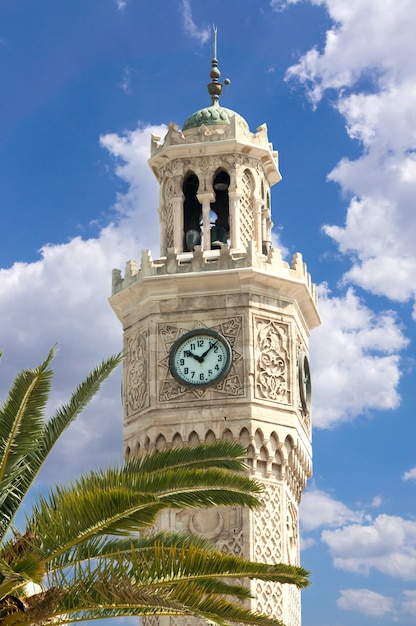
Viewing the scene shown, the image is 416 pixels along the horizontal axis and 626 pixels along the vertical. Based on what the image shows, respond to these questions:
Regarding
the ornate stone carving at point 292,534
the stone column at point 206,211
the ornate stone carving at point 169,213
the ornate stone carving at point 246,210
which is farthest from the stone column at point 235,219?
the ornate stone carving at point 292,534

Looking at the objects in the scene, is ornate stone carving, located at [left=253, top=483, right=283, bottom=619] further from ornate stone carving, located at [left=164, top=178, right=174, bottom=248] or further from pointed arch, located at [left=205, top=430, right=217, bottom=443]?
ornate stone carving, located at [left=164, top=178, right=174, bottom=248]

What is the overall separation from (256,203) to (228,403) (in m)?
5.62

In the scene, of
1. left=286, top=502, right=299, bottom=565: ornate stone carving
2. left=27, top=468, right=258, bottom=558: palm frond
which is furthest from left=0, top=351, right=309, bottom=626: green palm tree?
left=286, top=502, right=299, bottom=565: ornate stone carving

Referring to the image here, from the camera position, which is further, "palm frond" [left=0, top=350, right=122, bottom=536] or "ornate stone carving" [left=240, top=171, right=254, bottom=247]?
"ornate stone carving" [left=240, top=171, right=254, bottom=247]

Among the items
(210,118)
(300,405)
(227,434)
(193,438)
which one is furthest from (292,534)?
(210,118)

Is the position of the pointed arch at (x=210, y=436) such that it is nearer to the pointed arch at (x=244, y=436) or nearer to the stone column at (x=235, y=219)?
the pointed arch at (x=244, y=436)

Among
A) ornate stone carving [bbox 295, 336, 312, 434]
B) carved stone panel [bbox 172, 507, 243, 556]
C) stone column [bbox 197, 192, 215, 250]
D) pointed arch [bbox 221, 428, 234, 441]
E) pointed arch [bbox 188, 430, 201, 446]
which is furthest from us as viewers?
stone column [bbox 197, 192, 215, 250]

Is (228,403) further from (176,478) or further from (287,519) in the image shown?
(176,478)

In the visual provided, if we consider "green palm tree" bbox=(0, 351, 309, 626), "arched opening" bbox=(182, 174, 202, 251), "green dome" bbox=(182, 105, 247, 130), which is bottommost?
"green palm tree" bbox=(0, 351, 309, 626)

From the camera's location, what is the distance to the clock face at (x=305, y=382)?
33.2 metres

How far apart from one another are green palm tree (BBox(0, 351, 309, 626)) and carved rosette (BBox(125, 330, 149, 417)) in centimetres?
1357

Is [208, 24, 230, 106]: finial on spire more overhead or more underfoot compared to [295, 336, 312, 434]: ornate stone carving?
more overhead

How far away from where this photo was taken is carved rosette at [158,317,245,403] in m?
31.9

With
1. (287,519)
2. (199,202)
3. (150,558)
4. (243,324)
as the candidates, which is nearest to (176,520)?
(287,519)
